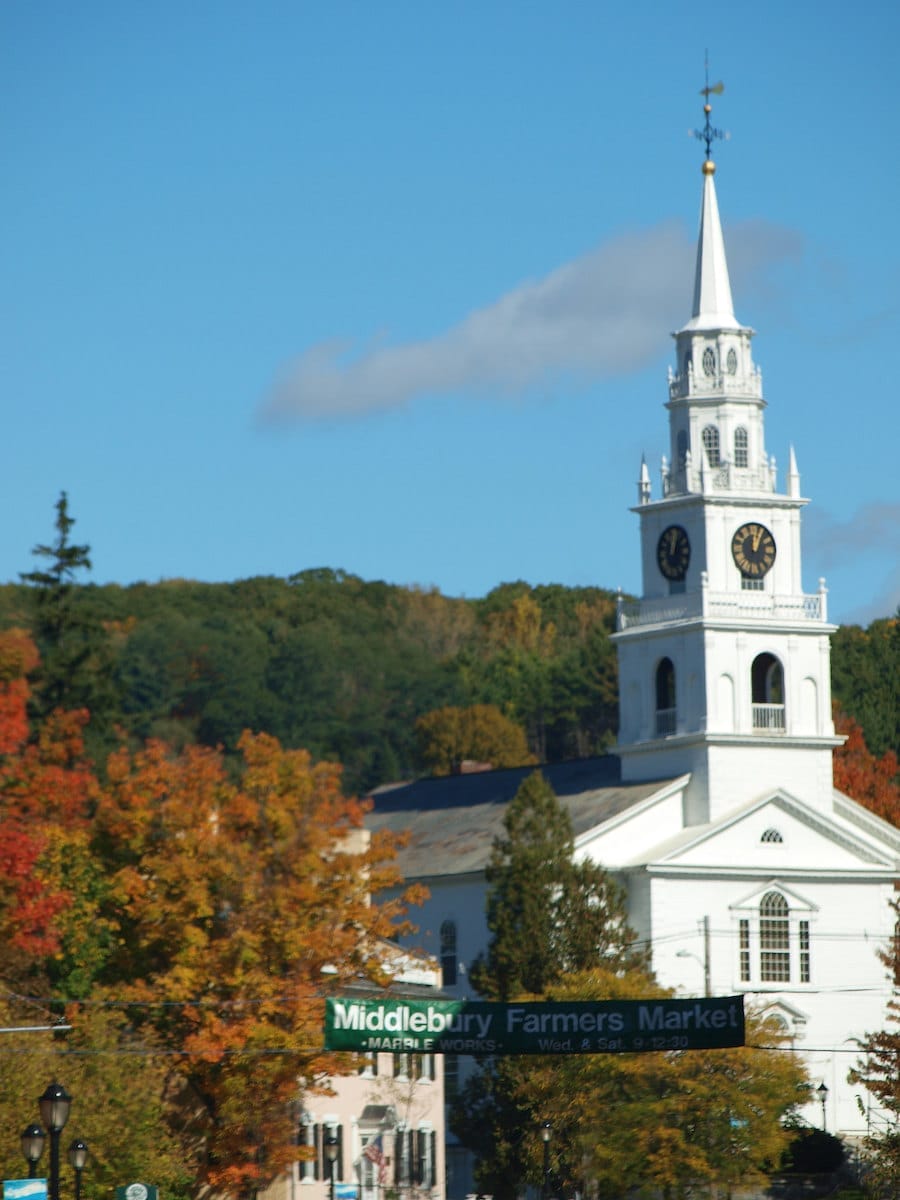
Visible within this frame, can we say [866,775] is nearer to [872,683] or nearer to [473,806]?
[872,683]

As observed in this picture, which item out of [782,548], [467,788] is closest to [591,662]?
[467,788]

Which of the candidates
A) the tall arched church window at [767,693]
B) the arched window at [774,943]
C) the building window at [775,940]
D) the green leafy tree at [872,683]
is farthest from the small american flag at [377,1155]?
the green leafy tree at [872,683]

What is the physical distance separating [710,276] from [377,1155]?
3746cm

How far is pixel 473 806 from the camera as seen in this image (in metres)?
101

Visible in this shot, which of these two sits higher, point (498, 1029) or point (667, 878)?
point (667, 878)

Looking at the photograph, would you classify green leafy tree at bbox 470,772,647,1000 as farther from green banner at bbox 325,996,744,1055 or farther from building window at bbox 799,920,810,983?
green banner at bbox 325,996,744,1055

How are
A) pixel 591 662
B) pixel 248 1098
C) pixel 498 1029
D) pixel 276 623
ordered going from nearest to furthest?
Answer: pixel 498 1029, pixel 248 1098, pixel 591 662, pixel 276 623

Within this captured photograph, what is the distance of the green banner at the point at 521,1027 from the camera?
53219mm

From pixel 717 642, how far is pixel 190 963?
2943cm

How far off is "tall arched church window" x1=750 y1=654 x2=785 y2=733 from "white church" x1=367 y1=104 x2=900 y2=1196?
71mm

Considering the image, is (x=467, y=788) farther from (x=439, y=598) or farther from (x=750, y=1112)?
(x=439, y=598)

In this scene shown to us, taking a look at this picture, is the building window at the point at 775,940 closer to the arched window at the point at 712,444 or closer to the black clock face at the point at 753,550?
the black clock face at the point at 753,550

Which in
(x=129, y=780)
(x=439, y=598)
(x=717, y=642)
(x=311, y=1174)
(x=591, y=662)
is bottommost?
(x=311, y=1174)

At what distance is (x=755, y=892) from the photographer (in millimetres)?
90250
